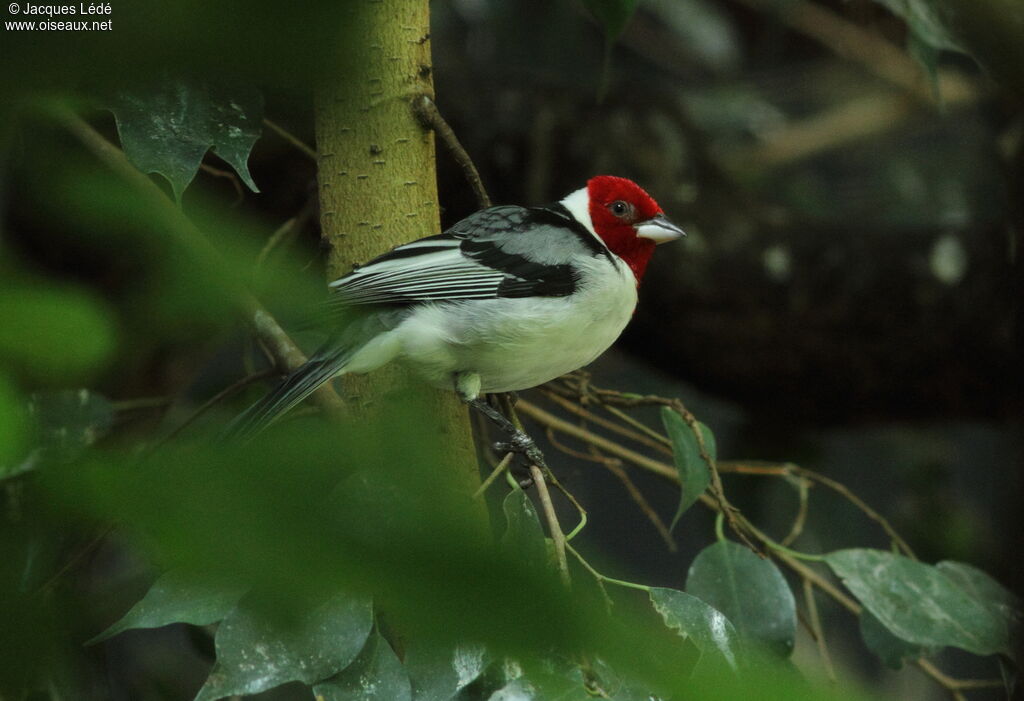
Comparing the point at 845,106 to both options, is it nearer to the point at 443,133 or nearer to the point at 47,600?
the point at 443,133

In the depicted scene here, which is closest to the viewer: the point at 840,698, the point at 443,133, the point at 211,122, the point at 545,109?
the point at 840,698

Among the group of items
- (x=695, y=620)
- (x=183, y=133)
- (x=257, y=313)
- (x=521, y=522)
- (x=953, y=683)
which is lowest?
(x=953, y=683)

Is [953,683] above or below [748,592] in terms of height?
below

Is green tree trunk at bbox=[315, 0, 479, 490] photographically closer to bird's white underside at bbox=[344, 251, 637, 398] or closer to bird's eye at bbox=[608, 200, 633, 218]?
bird's white underside at bbox=[344, 251, 637, 398]

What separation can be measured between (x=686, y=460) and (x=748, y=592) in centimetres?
28

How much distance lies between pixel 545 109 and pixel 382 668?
2285 millimetres

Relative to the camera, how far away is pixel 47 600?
38 centimetres

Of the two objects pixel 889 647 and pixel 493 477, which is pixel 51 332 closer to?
pixel 493 477

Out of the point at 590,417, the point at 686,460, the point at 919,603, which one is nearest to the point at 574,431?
the point at 590,417

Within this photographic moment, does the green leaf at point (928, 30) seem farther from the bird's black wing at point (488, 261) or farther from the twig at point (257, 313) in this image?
the twig at point (257, 313)

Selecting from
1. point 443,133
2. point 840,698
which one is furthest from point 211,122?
point 840,698

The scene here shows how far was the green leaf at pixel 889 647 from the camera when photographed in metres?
2.12

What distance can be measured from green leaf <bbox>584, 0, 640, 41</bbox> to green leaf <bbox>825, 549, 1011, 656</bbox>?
3.39ft

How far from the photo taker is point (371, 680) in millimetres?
1339
